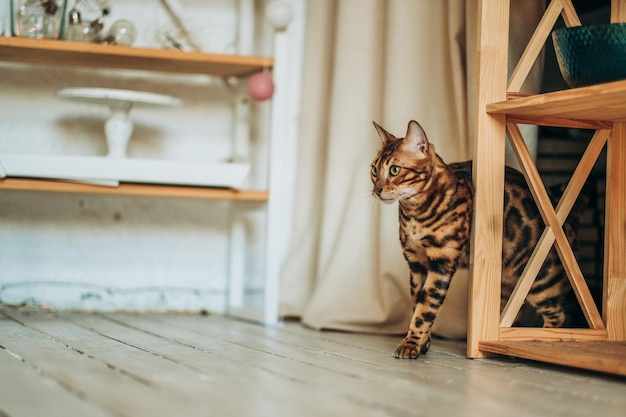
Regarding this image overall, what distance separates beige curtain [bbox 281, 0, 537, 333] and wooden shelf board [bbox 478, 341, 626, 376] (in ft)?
1.35

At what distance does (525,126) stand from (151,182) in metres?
0.99

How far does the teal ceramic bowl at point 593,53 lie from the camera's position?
1.51m

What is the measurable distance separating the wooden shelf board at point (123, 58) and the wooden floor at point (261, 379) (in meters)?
0.74

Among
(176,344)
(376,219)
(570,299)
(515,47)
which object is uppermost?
(515,47)

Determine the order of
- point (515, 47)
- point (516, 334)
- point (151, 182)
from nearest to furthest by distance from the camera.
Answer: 1. point (516, 334)
2. point (515, 47)
3. point (151, 182)

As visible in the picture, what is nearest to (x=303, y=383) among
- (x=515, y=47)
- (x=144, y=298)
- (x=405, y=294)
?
(x=405, y=294)

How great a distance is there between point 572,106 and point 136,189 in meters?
1.17

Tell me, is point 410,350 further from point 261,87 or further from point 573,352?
point 261,87

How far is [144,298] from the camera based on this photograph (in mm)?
2594

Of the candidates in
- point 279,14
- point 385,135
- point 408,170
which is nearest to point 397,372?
point 408,170

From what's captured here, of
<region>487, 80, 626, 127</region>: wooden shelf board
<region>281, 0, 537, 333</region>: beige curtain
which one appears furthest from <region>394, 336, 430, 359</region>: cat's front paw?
<region>487, 80, 626, 127</region>: wooden shelf board

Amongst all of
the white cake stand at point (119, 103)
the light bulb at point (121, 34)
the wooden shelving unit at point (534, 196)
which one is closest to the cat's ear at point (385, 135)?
the wooden shelving unit at point (534, 196)

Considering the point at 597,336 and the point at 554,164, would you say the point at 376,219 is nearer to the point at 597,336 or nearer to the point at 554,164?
the point at 554,164

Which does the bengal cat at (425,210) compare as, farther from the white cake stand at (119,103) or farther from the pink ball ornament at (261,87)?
the white cake stand at (119,103)
